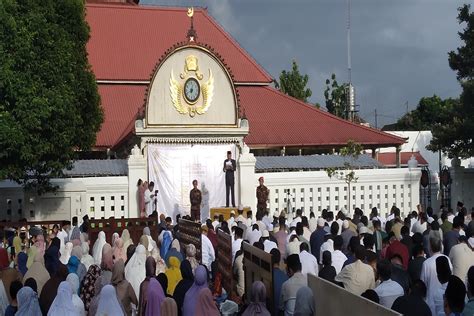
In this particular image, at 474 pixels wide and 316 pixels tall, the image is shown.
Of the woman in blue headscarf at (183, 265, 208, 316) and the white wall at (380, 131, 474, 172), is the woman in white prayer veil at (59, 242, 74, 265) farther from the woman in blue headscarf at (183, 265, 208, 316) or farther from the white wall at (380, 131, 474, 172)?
the white wall at (380, 131, 474, 172)

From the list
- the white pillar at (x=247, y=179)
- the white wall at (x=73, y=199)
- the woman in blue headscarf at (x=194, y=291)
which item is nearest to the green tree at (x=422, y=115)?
the white pillar at (x=247, y=179)

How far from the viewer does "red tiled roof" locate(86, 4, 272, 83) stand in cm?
3766

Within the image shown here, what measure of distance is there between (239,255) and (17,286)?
3.79m

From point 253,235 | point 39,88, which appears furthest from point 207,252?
point 39,88

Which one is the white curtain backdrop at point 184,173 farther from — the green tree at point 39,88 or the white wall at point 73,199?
the green tree at point 39,88

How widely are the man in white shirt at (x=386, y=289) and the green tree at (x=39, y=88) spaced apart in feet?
48.2

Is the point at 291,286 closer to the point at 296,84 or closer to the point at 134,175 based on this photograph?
the point at 134,175

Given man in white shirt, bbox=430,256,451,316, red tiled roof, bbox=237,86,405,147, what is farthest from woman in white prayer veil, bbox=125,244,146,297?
red tiled roof, bbox=237,86,405,147

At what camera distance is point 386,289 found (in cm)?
928

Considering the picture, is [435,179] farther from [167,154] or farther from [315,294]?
[315,294]

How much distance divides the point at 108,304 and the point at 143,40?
30.4m

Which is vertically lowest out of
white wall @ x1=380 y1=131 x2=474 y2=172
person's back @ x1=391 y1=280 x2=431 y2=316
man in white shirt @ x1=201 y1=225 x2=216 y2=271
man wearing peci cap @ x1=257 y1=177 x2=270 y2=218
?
man in white shirt @ x1=201 y1=225 x2=216 y2=271

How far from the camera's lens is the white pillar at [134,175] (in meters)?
27.4

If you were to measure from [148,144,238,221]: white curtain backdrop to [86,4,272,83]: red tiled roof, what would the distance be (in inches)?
390
